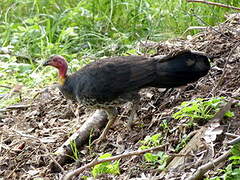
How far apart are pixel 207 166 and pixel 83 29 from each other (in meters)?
4.96

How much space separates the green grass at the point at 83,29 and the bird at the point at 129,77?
5.50ft

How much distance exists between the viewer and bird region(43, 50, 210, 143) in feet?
16.0

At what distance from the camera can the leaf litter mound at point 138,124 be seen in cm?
430

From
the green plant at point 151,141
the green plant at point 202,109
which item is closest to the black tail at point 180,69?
the green plant at point 202,109

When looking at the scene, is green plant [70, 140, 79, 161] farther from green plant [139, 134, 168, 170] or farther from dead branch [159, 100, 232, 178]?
dead branch [159, 100, 232, 178]

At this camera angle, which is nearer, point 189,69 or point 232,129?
point 232,129

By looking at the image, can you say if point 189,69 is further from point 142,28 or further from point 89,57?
point 142,28

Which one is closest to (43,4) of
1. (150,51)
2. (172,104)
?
(150,51)

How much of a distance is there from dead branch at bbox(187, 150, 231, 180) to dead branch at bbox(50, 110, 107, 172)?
175 centimetres

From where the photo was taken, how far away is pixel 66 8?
28.6 ft

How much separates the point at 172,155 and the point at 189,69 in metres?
1.10

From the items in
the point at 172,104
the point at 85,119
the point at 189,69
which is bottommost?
the point at 85,119

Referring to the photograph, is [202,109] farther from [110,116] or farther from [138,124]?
[110,116]

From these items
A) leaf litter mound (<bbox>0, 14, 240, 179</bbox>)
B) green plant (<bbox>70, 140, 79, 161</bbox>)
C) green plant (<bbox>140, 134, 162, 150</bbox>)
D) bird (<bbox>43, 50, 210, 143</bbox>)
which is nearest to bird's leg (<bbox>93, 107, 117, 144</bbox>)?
bird (<bbox>43, 50, 210, 143</bbox>)
